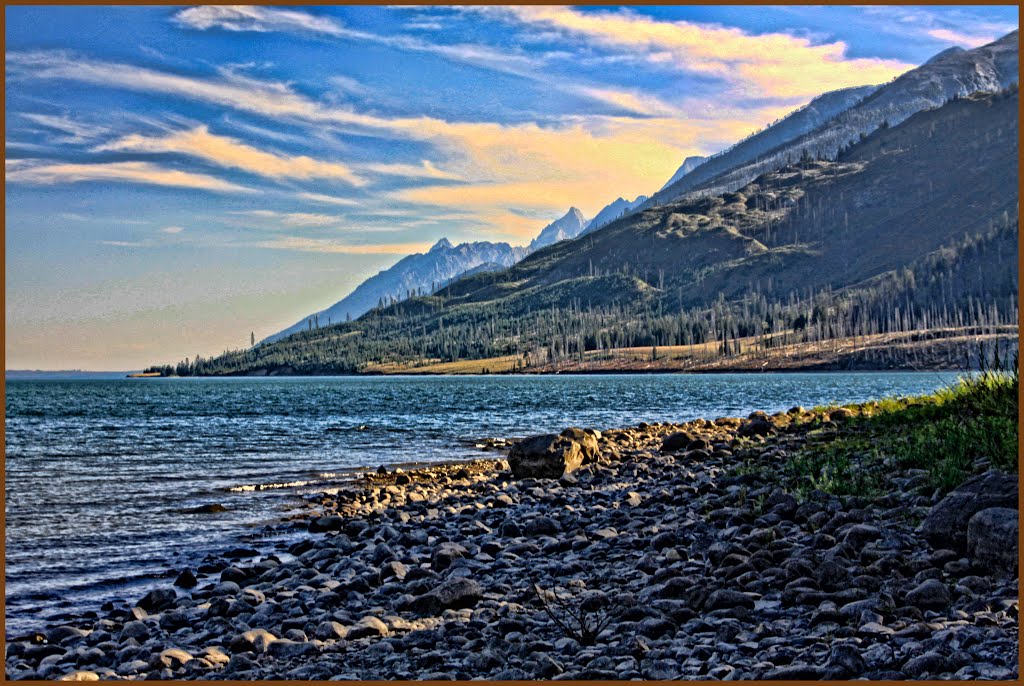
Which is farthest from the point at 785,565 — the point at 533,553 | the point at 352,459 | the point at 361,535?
the point at 352,459

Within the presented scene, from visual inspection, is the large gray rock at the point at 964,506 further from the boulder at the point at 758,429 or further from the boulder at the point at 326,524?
the boulder at the point at 758,429

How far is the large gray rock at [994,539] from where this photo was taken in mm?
10891

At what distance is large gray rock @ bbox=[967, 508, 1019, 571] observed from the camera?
35.7 ft

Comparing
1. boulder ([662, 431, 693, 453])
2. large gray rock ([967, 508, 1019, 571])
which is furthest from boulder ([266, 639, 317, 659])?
boulder ([662, 431, 693, 453])

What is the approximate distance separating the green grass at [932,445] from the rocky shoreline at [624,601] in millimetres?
581

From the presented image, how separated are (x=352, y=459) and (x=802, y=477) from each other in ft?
93.8

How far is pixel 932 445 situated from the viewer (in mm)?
18578

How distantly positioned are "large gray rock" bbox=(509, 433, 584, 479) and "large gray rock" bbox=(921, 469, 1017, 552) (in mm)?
18667

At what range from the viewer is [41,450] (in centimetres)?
4962

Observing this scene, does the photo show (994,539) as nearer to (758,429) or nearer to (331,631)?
(331,631)

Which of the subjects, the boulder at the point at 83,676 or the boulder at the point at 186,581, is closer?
the boulder at the point at 83,676

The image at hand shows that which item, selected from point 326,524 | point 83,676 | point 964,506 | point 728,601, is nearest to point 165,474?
point 326,524

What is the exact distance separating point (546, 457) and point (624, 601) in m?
18.7

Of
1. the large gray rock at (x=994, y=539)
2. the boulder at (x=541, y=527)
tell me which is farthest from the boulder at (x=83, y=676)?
the large gray rock at (x=994, y=539)
